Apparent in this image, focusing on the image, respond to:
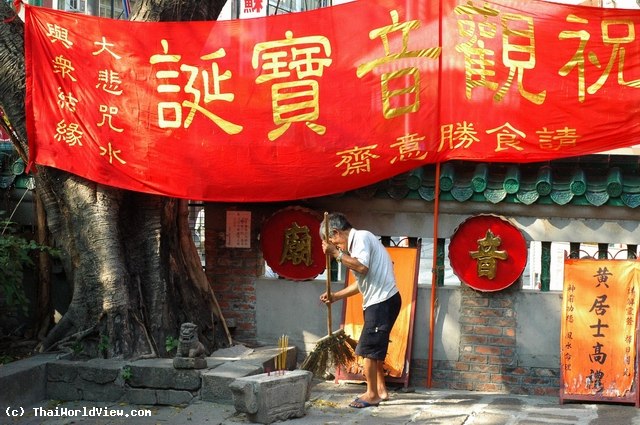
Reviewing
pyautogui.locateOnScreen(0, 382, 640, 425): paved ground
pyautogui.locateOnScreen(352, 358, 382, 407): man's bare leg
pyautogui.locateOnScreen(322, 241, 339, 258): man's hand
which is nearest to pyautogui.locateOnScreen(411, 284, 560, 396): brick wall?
pyautogui.locateOnScreen(0, 382, 640, 425): paved ground

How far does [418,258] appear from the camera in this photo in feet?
28.6

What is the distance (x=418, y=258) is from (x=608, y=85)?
2.42 metres

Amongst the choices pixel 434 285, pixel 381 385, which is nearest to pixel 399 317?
pixel 434 285

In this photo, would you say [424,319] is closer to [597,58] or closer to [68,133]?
[597,58]

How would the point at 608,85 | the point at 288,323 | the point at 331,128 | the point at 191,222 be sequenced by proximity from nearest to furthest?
the point at 608,85
the point at 331,128
the point at 288,323
the point at 191,222

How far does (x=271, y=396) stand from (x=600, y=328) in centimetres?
310

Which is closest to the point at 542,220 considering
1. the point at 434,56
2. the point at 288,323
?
the point at 434,56

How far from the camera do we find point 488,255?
8484mm

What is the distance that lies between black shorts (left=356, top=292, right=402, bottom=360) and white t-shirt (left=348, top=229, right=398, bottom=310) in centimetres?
7

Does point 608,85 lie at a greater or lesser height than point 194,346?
greater

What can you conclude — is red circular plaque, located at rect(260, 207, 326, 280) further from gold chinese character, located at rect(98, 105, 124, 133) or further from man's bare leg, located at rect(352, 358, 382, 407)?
gold chinese character, located at rect(98, 105, 124, 133)

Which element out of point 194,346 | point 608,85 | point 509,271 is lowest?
point 194,346

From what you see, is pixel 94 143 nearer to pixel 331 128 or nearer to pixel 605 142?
pixel 331 128

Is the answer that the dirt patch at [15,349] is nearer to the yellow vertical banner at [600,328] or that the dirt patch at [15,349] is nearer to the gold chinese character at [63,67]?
the gold chinese character at [63,67]
